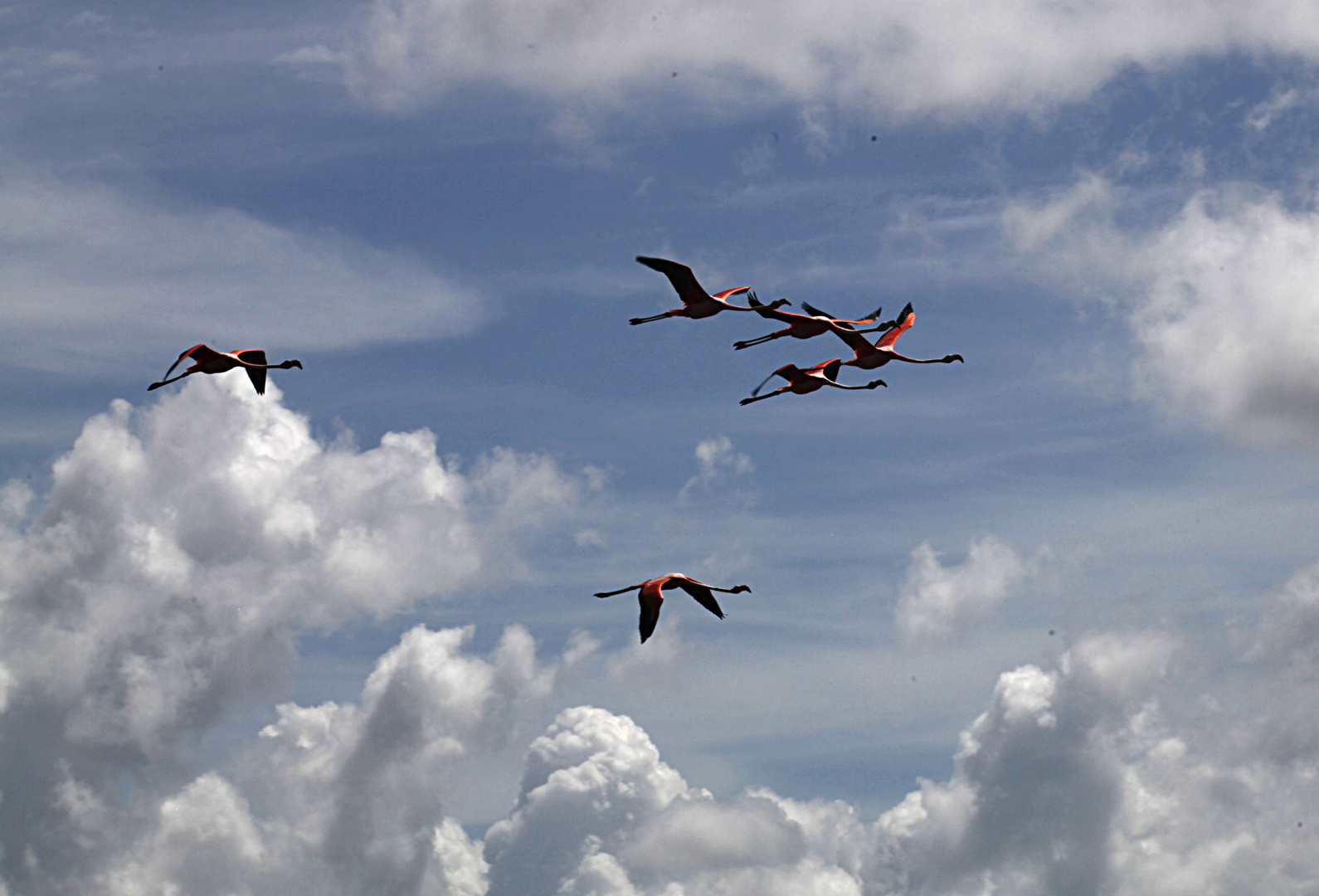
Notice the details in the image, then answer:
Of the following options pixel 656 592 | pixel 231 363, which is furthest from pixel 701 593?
pixel 231 363

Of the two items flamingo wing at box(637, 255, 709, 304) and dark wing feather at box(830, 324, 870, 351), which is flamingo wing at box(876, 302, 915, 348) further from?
flamingo wing at box(637, 255, 709, 304)

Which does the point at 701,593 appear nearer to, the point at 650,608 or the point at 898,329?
the point at 650,608

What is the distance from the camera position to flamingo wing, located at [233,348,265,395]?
7869 cm

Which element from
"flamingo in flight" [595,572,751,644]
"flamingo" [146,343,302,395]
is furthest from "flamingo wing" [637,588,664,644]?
"flamingo" [146,343,302,395]

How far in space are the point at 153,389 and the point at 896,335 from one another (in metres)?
43.9

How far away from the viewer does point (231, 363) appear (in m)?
76.4

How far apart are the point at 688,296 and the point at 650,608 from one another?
57.7 ft

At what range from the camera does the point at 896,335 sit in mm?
87750

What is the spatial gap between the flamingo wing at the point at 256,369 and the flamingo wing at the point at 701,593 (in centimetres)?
2593

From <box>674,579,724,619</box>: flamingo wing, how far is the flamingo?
23.7m

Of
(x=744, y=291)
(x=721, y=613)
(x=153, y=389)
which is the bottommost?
(x=721, y=613)

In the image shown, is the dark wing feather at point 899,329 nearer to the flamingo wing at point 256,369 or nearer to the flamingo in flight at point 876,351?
the flamingo in flight at point 876,351

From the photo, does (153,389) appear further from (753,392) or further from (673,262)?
(753,392)

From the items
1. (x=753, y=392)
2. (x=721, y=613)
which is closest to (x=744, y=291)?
(x=753, y=392)
